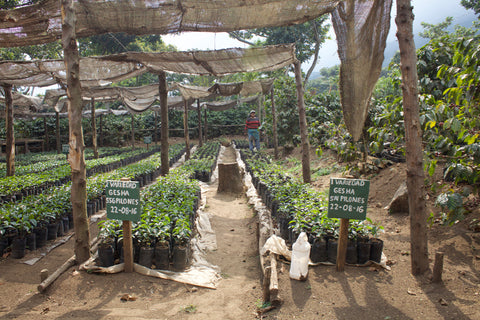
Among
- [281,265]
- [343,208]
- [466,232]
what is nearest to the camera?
[343,208]

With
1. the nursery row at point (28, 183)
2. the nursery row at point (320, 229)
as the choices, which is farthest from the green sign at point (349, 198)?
the nursery row at point (28, 183)

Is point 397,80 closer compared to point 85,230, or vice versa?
point 85,230

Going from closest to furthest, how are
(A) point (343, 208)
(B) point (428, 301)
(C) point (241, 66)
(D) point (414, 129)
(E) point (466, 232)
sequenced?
(B) point (428, 301), (D) point (414, 129), (A) point (343, 208), (E) point (466, 232), (C) point (241, 66)

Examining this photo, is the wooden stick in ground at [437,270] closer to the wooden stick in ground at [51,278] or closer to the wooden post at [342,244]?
the wooden post at [342,244]

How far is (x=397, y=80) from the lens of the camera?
219 inches

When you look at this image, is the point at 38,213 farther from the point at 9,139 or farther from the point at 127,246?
the point at 9,139

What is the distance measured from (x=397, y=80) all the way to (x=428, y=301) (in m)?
4.00

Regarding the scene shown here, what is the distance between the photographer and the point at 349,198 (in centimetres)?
336

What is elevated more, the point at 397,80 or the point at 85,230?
the point at 397,80

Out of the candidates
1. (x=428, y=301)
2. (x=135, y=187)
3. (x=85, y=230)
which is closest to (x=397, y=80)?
(x=428, y=301)

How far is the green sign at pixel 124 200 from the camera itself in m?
3.39

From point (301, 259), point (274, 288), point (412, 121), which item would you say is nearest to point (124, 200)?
point (274, 288)

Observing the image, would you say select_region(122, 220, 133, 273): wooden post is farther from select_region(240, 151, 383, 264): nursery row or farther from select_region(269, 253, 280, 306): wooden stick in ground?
select_region(240, 151, 383, 264): nursery row

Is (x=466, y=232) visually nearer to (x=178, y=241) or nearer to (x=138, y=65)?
(x=178, y=241)
